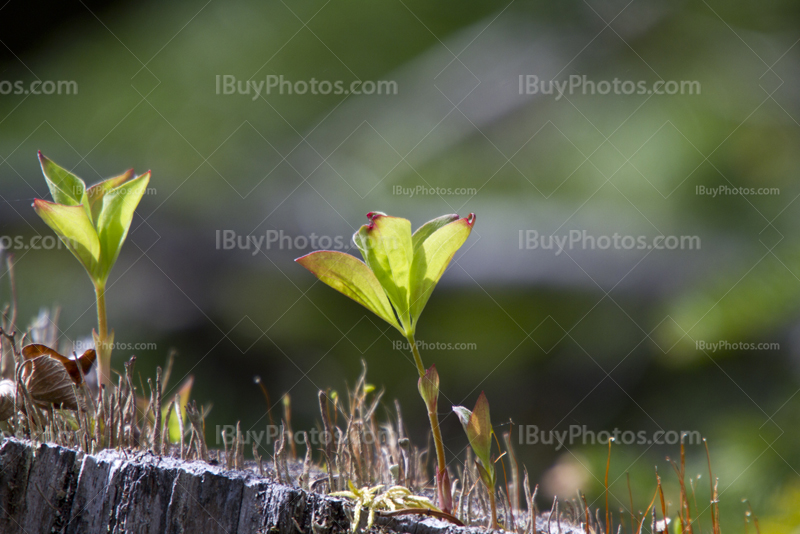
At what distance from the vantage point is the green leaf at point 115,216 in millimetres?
616

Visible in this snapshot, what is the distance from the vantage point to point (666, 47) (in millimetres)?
3141

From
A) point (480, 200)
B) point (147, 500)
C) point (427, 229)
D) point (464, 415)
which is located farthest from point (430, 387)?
point (480, 200)

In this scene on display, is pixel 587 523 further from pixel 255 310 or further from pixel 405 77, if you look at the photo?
pixel 405 77

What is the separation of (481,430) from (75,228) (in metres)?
0.49

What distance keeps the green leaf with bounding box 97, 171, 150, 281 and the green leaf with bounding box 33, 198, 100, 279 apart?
0.01 meters

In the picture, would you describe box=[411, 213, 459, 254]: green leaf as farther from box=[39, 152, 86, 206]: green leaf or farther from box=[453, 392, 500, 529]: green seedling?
box=[39, 152, 86, 206]: green leaf

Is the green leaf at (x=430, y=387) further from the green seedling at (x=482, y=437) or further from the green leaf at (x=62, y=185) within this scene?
the green leaf at (x=62, y=185)

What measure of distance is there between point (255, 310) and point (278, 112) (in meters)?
1.79

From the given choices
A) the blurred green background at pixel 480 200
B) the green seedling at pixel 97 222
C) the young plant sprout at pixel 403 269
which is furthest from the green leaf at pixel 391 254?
the blurred green background at pixel 480 200

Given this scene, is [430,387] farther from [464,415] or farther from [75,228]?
[75,228]

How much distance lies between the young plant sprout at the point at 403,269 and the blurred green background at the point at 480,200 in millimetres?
1530

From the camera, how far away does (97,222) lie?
2.08 ft

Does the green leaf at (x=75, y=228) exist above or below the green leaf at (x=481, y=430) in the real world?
above

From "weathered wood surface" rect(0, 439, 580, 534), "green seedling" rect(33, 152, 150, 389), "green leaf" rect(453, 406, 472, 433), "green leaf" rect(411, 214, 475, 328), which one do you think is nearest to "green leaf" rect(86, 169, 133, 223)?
"green seedling" rect(33, 152, 150, 389)
